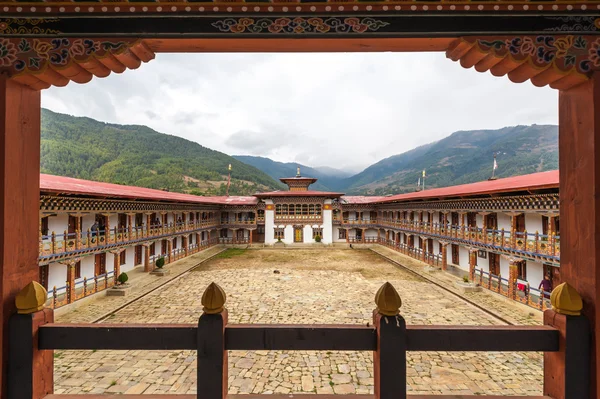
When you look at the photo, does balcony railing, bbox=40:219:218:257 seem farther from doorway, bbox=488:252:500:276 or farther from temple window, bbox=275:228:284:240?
doorway, bbox=488:252:500:276

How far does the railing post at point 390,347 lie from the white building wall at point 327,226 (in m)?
31.1

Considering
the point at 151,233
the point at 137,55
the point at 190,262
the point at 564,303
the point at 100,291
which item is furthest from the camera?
the point at 190,262

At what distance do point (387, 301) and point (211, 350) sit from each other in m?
1.33

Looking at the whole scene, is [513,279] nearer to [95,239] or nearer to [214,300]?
[214,300]

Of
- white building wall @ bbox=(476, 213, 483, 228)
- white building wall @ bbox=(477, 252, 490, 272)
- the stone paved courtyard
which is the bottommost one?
the stone paved courtyard

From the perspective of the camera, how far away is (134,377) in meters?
7.06

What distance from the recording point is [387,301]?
1871 millimetres

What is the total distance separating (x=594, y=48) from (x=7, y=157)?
473 centimetres

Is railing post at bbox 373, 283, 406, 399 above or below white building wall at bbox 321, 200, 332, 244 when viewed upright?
above

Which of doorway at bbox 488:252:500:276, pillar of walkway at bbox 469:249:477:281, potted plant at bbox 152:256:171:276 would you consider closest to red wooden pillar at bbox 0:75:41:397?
potted plant at bbox 152:256:171:276

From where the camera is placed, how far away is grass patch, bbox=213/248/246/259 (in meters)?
25.6

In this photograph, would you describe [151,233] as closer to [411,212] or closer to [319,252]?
[319,252]

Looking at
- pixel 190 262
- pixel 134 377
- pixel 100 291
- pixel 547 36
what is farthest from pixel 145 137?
pixel 547 36

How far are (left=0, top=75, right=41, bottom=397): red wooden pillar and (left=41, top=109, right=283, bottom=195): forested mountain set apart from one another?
56947 millimetres
